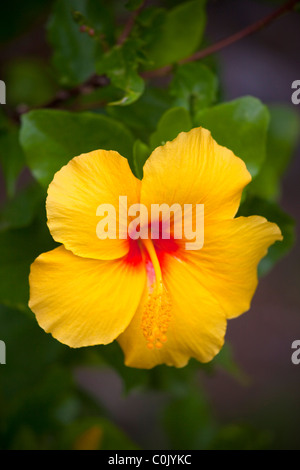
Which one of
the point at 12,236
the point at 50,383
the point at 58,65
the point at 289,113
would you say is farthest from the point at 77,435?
the point at 289,113

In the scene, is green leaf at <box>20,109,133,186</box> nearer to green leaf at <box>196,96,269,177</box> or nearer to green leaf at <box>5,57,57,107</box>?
green leaf at <box>196,96,269,177</box>

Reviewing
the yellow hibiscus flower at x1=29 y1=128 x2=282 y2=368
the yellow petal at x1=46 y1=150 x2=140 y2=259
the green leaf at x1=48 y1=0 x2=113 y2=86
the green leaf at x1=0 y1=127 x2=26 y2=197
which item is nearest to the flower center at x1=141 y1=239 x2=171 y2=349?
the yellow hibiscus flower at x1=29 y1=128 x2=282 y2=368

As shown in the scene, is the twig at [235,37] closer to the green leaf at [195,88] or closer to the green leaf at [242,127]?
the green leaf at [195,88]

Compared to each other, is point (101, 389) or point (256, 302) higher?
point (256, 302)

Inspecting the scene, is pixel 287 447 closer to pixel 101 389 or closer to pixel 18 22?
pixel 101 389

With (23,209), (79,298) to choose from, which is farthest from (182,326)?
(23,209)

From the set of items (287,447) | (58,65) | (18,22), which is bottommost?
(287,447)
